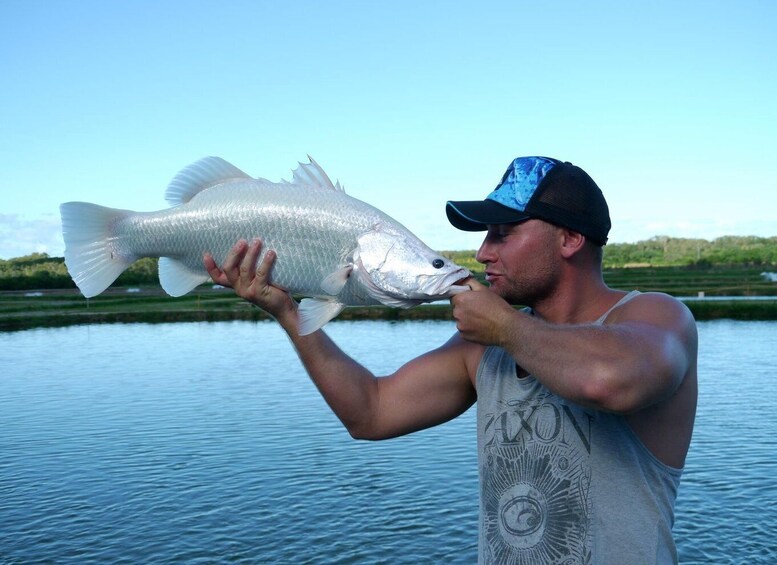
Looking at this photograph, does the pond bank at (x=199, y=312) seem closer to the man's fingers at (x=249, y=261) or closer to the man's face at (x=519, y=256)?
the man's face at (x=519, y=256)

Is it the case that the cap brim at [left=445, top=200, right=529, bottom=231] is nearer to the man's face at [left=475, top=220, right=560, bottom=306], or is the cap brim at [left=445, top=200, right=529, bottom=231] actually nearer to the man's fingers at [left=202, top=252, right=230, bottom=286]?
the man's face at [left=475, top=220, right=560, bottom=306]

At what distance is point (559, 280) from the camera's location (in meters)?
2.84

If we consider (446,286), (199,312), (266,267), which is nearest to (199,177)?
(266,267)

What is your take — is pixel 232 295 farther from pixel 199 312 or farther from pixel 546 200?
pixel 546 200

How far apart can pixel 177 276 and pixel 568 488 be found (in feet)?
5.46

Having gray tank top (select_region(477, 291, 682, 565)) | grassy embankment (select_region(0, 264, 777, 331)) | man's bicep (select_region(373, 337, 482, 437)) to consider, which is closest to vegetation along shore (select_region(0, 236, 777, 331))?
grassy embankment (select_region(0, 264, 777, 331))

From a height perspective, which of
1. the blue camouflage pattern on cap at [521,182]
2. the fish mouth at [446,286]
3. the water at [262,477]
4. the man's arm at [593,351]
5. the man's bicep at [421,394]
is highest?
the blue camouflage pattern on cap at [521,182]

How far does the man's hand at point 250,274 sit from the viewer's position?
9.50 ft

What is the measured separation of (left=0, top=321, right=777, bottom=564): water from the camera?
12.6m

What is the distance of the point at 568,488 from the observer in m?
2.55

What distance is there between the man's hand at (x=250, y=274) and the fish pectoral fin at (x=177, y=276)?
11 cm

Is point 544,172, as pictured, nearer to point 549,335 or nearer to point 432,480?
point 549,335

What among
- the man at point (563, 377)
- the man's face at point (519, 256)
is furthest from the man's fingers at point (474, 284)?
the man's face at point (519, 256)

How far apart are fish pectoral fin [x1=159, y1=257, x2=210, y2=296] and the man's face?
1108 millimetres
